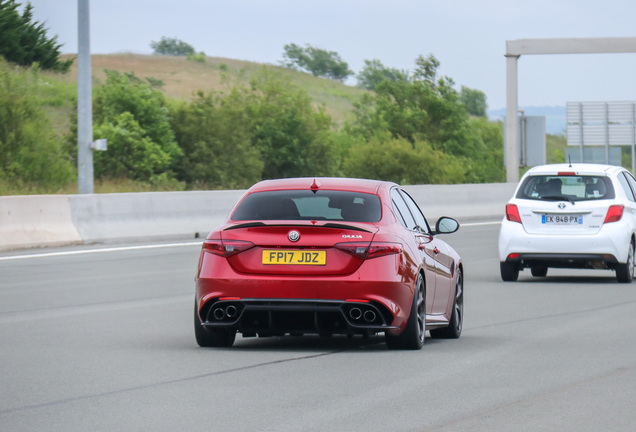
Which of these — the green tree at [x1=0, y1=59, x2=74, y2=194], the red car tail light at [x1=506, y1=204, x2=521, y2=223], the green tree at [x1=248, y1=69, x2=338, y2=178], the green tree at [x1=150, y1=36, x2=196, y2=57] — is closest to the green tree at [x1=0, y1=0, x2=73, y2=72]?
the green tree at [x1=248, y1=69, x2=338, y2=178]

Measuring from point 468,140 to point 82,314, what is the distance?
72.4 meters

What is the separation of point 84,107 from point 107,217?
298 cm

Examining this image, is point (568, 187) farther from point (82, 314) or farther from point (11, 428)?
point (11, 428)

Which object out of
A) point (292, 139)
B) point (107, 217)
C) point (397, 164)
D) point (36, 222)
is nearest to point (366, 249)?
point (36, 222)

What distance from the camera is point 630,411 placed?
287 inches

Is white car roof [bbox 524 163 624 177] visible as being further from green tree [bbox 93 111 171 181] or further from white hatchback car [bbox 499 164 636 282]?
Result: green tree [bbox 93 111 171 181]

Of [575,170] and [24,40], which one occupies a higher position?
[24,40]

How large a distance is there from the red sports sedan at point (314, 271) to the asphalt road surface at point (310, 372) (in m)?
0.28

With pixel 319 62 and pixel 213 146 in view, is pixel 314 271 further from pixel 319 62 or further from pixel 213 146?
pixel 319 62

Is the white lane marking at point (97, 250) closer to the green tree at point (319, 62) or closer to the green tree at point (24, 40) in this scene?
the green tree at point (24, 40)

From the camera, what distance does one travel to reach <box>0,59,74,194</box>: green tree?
38531mm

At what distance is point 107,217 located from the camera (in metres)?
24.7

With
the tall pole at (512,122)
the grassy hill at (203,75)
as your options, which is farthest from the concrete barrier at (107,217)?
the grassy hill at (203,75)

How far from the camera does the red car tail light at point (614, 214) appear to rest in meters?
16.8
